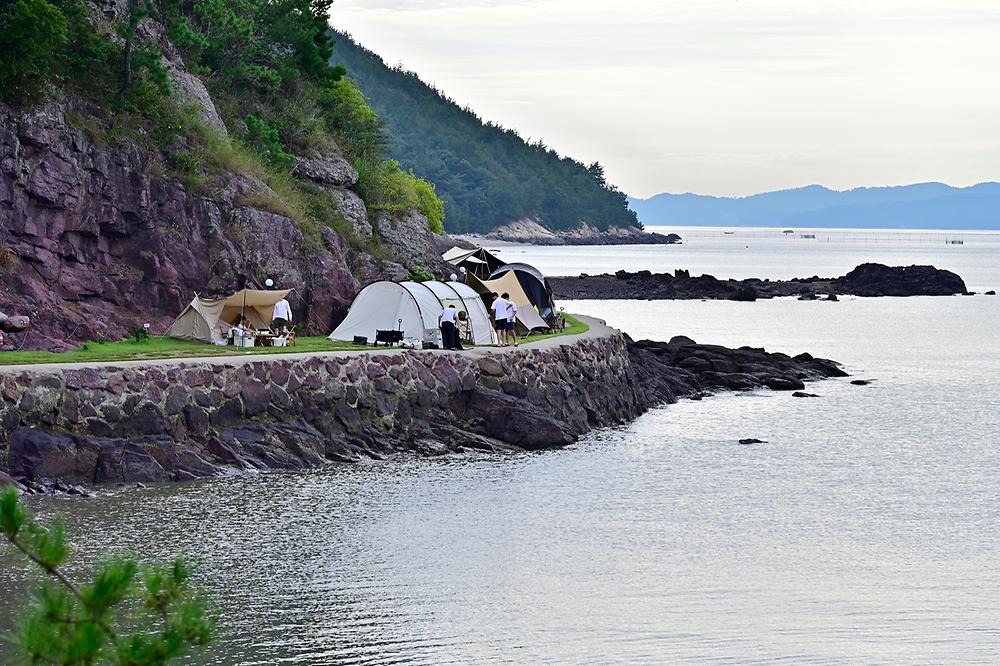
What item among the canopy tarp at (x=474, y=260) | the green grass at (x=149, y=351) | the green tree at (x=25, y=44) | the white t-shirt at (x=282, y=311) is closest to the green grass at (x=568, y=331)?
the canopy tarp at (x=474, y=260)

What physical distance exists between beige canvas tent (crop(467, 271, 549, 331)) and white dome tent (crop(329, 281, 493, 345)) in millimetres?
5774

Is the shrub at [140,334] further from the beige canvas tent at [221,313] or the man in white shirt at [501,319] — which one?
the man in white shirt at [501,319]

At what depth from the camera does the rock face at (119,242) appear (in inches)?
1425

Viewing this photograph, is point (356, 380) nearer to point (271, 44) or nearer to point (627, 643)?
point (627, 643)

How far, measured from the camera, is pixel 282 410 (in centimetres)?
3166

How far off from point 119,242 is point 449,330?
986cm

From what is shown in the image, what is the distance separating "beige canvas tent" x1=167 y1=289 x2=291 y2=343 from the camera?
3684 cm

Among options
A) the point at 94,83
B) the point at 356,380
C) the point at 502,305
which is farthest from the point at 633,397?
the point at 94,83

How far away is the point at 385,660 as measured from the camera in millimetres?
18172

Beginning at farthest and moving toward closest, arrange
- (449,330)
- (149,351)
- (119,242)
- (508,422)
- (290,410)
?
(119,242), (449,330), (508,422), (149,351), (290,410)

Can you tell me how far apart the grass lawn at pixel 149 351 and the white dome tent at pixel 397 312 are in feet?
3.11

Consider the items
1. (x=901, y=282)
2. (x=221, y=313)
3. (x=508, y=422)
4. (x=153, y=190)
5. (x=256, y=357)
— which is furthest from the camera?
(x=901, y=282)

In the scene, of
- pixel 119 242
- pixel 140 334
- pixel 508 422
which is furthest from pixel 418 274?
pixel 140 334

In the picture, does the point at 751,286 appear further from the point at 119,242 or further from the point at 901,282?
the point at 119,242
